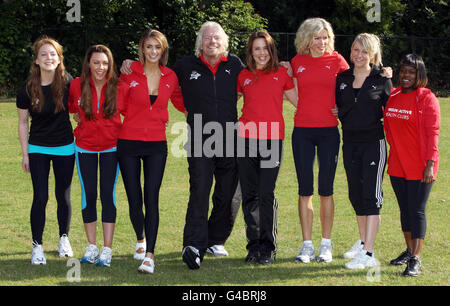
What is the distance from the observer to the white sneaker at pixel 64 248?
5943 millimetres

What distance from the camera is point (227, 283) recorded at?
5.26 m

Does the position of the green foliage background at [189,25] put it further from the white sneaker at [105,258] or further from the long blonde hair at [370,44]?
the long blonde hair at [370,44]

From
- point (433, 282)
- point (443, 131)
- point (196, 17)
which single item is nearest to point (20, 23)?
point (196, 17)

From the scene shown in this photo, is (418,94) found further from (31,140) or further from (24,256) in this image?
(24,256)

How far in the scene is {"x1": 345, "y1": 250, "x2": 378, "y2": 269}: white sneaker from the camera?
18.5ft

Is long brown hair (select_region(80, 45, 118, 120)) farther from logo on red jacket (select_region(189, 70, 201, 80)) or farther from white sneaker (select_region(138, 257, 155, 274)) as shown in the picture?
white sneaker (select_region(138, 257, 155, 274))

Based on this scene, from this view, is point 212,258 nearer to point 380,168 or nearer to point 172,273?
point 172,273

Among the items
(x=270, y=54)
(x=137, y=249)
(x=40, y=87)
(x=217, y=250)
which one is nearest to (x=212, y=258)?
(x=217, y=250)

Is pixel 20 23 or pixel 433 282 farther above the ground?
pixel 20 23

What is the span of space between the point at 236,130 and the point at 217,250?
1140mm

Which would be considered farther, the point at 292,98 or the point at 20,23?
the point at 20,23

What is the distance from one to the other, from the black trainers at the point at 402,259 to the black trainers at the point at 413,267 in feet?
0.97

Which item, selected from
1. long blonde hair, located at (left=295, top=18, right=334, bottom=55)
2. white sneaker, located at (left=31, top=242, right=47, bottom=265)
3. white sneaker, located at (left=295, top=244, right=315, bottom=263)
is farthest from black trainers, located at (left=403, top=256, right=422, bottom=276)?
white sneaker, located at (left=31, top=242, right=47, bottom=265)

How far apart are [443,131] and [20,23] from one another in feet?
46.5
